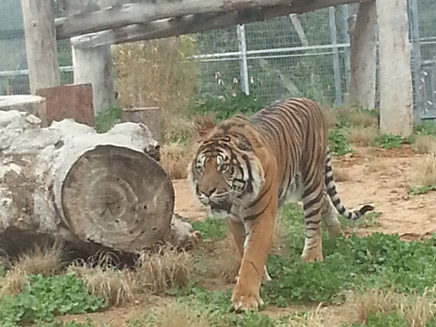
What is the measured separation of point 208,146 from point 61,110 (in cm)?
286

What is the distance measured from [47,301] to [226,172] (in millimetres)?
1113

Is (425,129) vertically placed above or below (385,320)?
above

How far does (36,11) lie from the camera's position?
357 inches

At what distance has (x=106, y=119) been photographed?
10078mm

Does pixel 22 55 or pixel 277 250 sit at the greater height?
pixel 22 55

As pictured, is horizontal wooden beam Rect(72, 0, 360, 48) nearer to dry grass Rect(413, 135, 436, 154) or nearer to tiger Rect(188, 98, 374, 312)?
dry grass Rect(413, 135, 436, 154)

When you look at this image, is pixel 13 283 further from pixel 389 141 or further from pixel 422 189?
pixel 389 141

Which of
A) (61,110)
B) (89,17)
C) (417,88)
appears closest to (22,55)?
(89,17)

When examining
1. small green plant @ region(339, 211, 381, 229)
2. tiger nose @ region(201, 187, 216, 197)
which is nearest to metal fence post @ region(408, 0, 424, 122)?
small green plant @ region(339, 211, 381, 229)

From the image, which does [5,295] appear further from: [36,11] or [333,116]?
[333,116]

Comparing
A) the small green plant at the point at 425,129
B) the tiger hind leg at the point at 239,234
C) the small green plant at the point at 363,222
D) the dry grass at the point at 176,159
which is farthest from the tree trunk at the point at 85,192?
the small green plant at the point at 425,129

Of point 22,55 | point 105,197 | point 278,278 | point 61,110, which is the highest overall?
point 22,55

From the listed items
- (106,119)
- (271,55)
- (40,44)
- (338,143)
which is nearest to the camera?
(40,44)

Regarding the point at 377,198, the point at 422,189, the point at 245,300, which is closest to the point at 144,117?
the point at 377,198
